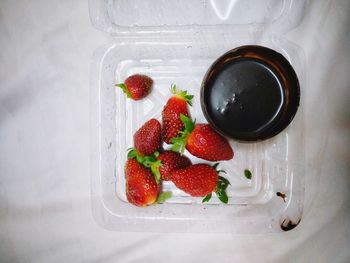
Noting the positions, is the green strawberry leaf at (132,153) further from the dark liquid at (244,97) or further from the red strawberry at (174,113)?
the dark liquid at (244,97)

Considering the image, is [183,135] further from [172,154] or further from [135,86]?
[135,86]

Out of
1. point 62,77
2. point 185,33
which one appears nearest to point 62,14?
point 62,77

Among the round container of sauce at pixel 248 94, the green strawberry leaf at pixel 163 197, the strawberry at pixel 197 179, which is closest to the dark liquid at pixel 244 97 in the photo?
the round container of sauce at pixel 248 94

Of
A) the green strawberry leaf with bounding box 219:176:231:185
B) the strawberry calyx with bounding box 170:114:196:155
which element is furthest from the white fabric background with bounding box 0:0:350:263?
the strawberry calyx with bounding box 170:114:196:155

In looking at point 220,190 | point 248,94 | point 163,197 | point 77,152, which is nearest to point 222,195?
point 220,190

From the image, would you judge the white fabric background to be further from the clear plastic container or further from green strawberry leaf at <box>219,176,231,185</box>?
green strawberry leaf at <box>219,176,231,185</box>


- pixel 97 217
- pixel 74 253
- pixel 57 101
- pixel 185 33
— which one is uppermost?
pixel 185 33

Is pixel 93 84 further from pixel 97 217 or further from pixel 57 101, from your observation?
pixel 97 217
